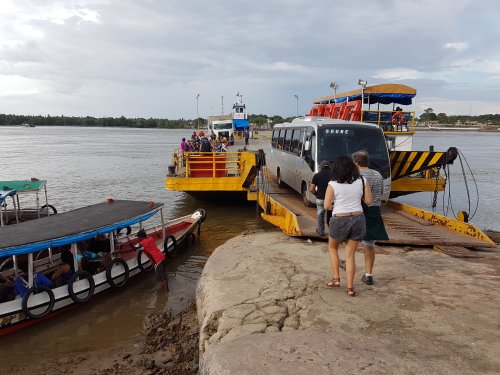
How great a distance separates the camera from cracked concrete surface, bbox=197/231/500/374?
371 centimetres

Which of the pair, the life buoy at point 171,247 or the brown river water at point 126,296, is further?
the life buoy at point 171,247

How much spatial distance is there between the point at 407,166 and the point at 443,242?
4586 mm

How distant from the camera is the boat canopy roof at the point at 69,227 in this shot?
6316mm

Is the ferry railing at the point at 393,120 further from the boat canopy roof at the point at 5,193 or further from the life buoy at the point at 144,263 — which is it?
the boat canopy roof at the point at 5,193

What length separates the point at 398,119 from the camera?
1467cm

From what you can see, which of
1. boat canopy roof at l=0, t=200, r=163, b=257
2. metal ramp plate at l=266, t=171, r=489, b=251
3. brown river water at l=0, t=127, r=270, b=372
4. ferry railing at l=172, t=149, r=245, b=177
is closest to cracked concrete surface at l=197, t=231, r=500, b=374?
metal ramp plate at l=266, t=171, r=489, b=251

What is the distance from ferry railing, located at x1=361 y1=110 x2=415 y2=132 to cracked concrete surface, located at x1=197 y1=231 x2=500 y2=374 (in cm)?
826

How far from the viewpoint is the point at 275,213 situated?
33.7 feet

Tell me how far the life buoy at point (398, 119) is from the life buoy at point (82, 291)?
11.5 metres

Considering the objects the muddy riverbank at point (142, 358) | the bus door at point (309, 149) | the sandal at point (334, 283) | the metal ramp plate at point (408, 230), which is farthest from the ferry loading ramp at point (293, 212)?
the muddy riverbank at point (142, 358)

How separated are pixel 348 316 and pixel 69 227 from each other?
16.8ft

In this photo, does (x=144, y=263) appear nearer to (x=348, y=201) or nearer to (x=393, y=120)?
(x=348, y=201)

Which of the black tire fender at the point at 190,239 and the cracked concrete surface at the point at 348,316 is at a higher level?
the cracked concrete surface at the point at 348,316

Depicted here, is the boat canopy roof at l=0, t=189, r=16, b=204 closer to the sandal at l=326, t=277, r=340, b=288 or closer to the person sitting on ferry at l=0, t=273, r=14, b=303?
the person sitting on ferry at l=0, t=273, r=14, b=303
